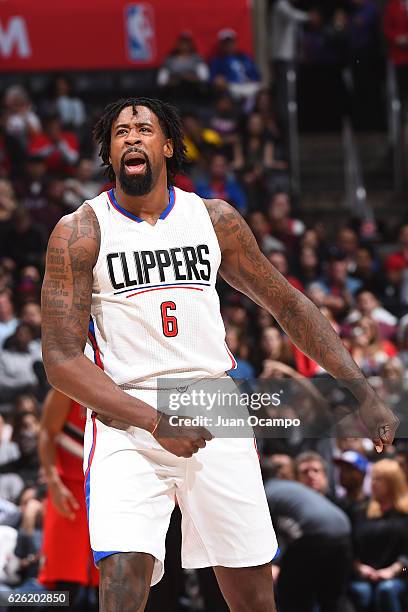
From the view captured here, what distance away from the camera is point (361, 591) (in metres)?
6.38

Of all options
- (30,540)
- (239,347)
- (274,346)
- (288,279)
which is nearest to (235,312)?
(239,347)

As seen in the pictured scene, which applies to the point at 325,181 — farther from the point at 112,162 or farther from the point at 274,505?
the point at 112,162

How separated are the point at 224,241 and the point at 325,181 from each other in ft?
29.8

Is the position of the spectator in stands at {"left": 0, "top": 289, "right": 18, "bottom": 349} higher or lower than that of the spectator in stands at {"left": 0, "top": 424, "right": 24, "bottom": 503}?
higher

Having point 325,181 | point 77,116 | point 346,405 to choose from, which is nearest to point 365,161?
point 325,181

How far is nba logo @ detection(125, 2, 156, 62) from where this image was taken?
13258 millimetres

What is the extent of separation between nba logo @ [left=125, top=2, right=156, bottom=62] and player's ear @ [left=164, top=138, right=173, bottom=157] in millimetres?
9508

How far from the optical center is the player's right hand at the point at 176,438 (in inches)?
142

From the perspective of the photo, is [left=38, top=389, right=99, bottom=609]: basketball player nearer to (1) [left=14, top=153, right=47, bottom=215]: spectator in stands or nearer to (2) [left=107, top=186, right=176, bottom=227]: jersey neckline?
(2) [left=107, top=186, right=176, bottom=227]: jersey neckline

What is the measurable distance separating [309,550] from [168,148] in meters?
2.74

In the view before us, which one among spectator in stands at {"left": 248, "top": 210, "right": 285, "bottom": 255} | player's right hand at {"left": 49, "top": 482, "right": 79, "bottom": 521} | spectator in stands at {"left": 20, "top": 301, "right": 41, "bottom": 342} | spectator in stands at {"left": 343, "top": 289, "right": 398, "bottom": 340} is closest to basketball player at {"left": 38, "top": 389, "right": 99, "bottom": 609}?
player's right hand at {"left": 49, "top": 482, "right": 79, "bottom": 521}

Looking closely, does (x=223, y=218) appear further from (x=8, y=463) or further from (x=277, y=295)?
(x=8, y=463)

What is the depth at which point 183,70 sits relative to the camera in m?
12.6

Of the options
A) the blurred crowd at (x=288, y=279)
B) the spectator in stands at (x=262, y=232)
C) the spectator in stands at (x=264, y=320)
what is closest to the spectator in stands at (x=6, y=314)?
the blurred crowd at (x=288, y=279)
